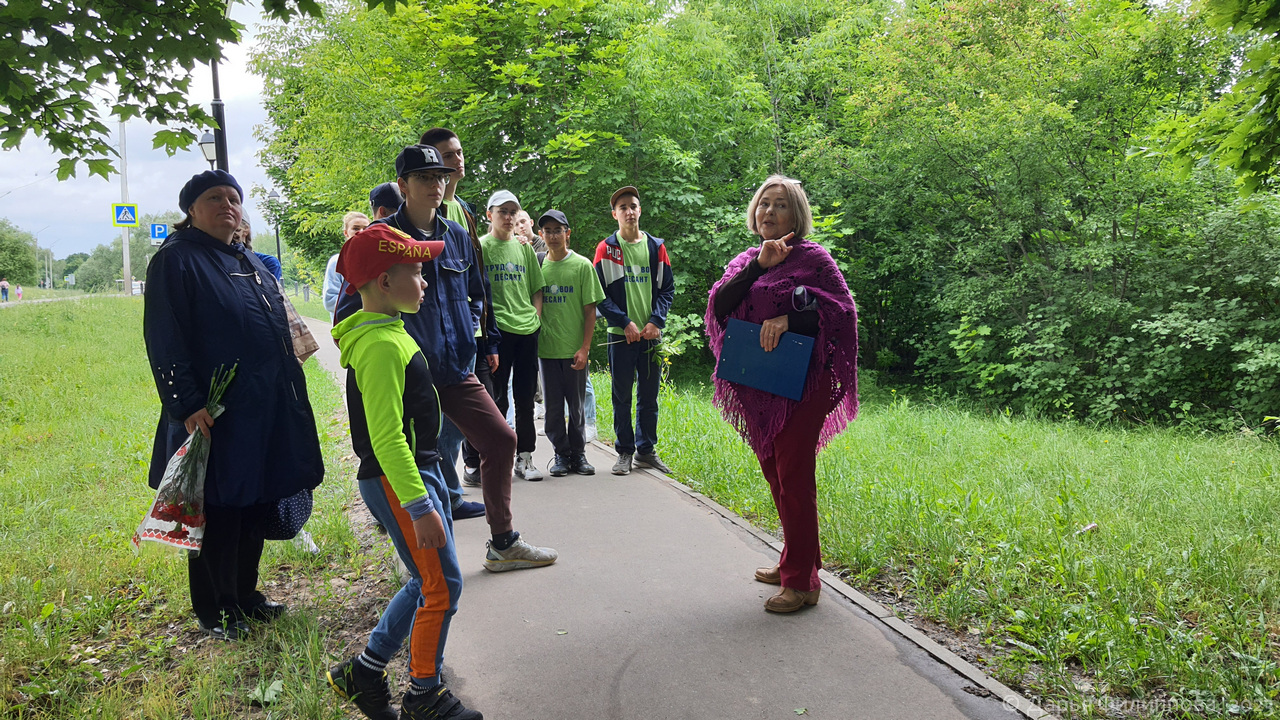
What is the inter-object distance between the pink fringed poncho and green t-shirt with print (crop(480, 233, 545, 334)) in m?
2.50

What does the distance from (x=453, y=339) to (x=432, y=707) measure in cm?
186

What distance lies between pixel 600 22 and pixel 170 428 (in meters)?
12.2

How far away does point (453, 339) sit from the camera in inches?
156

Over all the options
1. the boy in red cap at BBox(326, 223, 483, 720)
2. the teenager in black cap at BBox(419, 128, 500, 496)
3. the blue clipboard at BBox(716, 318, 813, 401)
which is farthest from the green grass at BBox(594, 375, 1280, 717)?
the boy in red cap at BBox(326, 223, 483, 720)

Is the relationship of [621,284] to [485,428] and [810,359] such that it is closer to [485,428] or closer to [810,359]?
[485,428]

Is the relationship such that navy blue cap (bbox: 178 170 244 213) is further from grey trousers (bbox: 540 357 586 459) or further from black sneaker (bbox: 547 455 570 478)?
black sneaker (bbox: 547 455 570 478)

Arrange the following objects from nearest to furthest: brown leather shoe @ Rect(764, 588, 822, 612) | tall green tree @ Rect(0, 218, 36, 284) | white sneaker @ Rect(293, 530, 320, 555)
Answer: brown leather shoe @ Rect(764, 588, 822, 612)
white sneaker @ Rect(293, 530, 320, 555)
tall green tree @ Rect(0, 218, 36, 284)

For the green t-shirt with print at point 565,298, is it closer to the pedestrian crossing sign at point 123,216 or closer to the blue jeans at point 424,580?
the blue jeans at point 424,580

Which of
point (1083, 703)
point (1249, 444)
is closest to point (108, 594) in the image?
point (1083, 703)

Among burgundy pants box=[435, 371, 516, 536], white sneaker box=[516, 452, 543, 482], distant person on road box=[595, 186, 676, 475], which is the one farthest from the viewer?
distant person on road box=[595, 186, 676, 475]

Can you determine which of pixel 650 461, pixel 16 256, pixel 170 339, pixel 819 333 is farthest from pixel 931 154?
pixel 16 256

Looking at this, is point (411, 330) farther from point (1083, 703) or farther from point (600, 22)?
point (600, 22)

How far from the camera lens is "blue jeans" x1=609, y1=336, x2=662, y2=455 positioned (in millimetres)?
6520

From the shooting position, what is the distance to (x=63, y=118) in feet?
14.5
